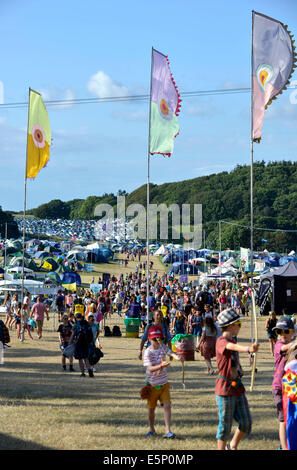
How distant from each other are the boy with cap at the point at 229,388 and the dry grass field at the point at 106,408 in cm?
97

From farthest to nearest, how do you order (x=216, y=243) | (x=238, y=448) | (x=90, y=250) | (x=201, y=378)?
(x=216, y=243), (x=90, y=250), (x=201, y=378), (x=238, y=448)

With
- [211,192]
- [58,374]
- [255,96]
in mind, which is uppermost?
[211,192]

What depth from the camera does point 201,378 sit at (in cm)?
1275

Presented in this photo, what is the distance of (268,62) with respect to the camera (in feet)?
43.6

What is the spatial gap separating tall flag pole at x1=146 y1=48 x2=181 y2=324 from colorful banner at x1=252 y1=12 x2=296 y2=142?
4435mm

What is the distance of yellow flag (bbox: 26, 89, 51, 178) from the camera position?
18.0 m

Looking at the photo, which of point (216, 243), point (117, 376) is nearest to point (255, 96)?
point (117, 376)

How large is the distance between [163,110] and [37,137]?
374 centimetres

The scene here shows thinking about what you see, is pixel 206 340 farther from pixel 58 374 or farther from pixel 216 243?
pixel 216 243

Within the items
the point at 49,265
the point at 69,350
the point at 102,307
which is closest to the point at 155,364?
the point at 69,350

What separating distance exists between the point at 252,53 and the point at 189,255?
6605cm

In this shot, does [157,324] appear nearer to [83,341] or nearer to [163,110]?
[83,341]

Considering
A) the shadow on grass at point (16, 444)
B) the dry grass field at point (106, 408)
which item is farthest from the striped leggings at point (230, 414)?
the shadow on grass at point (16, 444)

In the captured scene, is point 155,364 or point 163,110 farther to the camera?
point 163,110
